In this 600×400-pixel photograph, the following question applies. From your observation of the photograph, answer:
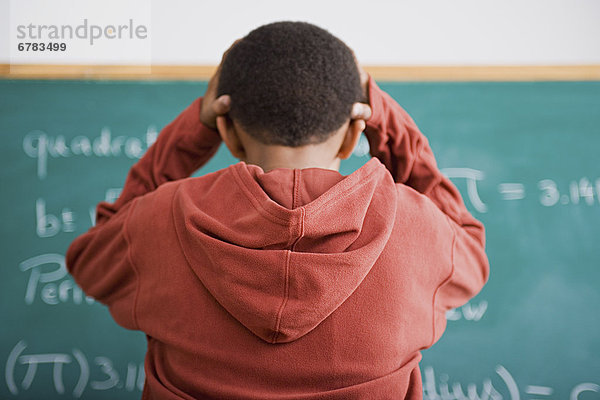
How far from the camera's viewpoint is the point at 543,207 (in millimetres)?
1364

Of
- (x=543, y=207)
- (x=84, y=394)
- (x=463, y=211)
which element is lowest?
(x=84, y=394)

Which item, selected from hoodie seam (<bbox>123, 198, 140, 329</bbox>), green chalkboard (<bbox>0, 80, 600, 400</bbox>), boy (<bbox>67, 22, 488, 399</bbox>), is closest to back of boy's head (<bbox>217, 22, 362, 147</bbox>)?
boy (<bbox>67, 22, 488, 399</bbox>)

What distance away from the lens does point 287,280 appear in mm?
548

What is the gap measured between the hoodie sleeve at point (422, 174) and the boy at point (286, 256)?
11 mm

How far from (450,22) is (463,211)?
0.87 m

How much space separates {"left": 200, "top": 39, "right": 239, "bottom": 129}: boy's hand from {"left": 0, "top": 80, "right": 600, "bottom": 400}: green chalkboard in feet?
2.15

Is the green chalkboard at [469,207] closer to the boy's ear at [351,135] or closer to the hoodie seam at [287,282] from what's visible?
the boy's ear at [351,135]

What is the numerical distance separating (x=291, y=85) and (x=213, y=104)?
14 cm

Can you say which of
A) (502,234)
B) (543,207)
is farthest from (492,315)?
(543,207)

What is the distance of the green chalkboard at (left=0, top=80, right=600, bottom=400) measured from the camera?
133 centimetres

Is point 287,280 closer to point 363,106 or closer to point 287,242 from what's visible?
point 287,242

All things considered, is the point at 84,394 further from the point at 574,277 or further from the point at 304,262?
the point at 574,277

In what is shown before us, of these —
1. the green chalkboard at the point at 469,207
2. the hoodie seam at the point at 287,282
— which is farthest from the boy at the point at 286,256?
the green chalkboard at the point at 469,207

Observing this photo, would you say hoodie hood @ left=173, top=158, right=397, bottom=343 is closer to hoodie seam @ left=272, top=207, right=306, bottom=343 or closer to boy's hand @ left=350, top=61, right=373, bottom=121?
hoodie seam @ left=272, top=207, right=306, bottom=343
